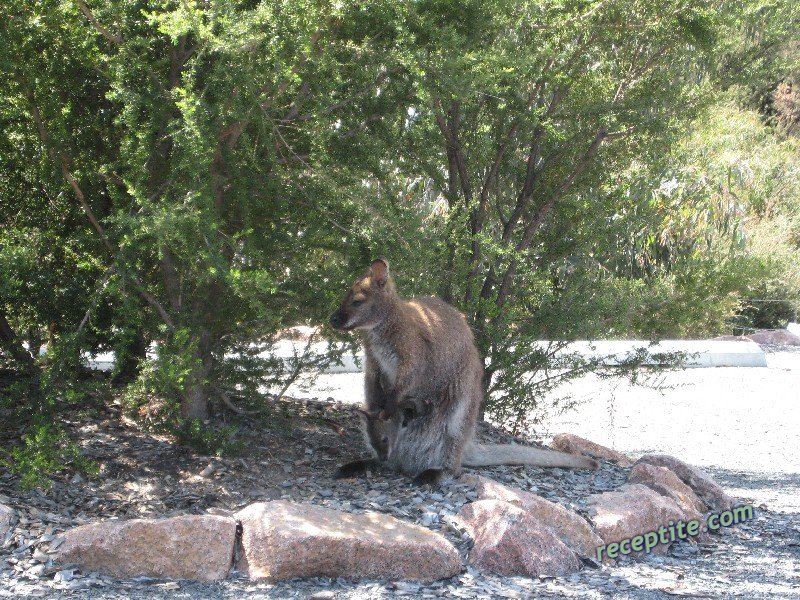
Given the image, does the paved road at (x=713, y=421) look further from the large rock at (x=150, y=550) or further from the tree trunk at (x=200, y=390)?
the large rock at (x=150, y=550)

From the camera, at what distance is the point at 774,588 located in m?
4.60

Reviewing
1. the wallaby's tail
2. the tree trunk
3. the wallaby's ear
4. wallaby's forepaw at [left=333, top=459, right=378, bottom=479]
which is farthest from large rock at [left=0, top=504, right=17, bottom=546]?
the wallaby's tail

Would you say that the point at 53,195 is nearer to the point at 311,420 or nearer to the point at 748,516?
the point at 311,420

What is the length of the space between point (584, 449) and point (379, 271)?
2.79m

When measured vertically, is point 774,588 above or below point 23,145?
below

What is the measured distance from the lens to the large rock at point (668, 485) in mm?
5954

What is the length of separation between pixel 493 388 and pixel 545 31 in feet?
8.63

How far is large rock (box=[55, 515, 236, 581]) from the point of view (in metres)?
4.21

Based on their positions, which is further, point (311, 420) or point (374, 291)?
point (311, 420)

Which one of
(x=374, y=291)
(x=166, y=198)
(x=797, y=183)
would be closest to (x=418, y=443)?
(x=374, y=291)

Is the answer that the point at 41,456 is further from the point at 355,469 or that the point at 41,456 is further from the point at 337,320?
the point at 355,469

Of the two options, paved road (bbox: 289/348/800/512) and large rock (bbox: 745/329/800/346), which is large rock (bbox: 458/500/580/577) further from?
large rock (bbox: 745/329/800/346)

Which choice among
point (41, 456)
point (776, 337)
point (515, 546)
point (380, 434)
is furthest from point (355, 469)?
point (776, 337)

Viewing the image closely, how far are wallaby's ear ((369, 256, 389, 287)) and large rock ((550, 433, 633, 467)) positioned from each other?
252cm
